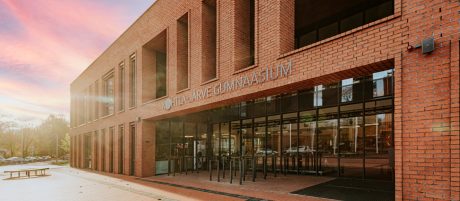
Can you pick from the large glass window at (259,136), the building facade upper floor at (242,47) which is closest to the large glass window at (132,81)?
the building facade upper floor at (242,47)

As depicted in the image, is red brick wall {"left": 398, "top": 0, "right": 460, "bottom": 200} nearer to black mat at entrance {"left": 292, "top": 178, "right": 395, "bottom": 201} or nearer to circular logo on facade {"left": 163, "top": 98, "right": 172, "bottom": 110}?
black mat at entrance {"left": 292, "top": 178, "right": 395, "bottom": 201}

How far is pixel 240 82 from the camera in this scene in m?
8.27

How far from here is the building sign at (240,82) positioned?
7.21 m

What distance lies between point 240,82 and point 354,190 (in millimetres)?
4494

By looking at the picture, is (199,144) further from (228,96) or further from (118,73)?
(228,96)

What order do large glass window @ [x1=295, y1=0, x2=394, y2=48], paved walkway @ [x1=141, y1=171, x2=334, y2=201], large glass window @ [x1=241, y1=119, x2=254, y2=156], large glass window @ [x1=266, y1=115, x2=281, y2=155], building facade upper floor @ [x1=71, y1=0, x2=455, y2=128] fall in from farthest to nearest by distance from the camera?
large glass window @ [x1=241, y1=119, x2=254, y2=156] → large glass window @ [x1=266, y1=115, x2=281, y2=155] → large glass window @ [x1=295, y1=0, x2=394, y2=48] → paved walkway @ [x1=141, y1=171, x2=334, y2=201] → building facade upper floor @ [x1=71, y1=0, x2=455, y2=128]

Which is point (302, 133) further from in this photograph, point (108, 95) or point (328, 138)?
point (108, 95)

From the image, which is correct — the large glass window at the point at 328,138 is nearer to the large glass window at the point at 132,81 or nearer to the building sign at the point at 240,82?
the building sign at the point at 240,82

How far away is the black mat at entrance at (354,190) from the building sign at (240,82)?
11.1 feet

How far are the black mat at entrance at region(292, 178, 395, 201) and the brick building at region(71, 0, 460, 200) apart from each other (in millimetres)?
807

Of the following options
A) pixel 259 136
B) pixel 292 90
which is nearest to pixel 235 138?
pixel 259 136

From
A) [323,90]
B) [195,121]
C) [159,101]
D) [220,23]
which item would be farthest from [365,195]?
[195,121]

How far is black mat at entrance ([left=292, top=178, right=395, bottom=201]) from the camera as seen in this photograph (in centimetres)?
746

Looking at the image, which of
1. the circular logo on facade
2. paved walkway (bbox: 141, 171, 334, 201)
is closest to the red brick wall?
paved walkway (bbox: 141, 171, 334, 201)
